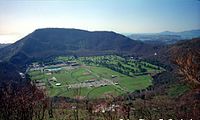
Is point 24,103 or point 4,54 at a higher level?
point 24,103

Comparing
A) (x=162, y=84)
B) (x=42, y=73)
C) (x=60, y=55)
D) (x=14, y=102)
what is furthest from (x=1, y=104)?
(x=60, y=55)

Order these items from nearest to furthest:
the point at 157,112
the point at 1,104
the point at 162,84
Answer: the point at 1,104
the point at 157,112
the point at 162,84

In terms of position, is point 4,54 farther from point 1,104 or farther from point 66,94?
point 1,104

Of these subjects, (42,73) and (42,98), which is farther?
(42,73)

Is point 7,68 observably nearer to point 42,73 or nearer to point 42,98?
point 42,73

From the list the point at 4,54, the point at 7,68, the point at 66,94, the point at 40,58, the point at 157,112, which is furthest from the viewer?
the point at 4,54

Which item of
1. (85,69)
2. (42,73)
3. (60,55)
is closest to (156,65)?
(85,69)
